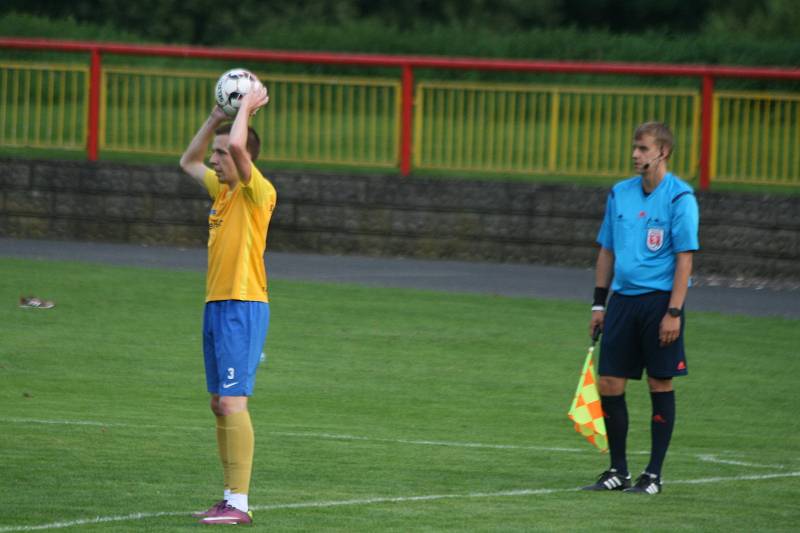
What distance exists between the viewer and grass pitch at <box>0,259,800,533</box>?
24.2ft

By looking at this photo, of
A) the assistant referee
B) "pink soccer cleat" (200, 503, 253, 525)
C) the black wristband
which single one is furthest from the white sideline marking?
the black wristband

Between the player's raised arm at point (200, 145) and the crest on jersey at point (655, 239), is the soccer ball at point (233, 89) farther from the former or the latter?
the crest on jersey at point (655, 239)

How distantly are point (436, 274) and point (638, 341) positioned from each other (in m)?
9.15

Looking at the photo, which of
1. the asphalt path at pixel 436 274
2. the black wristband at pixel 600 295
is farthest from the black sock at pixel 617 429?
the asphalt path at pixel 436 274

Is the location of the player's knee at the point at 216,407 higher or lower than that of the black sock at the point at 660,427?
higher

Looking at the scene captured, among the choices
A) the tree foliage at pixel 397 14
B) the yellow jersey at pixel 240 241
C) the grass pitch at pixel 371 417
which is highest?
the tree foliage at pixel 397 14

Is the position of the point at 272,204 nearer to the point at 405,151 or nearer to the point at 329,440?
the point at 329,440

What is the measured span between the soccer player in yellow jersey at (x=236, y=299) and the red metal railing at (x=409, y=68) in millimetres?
11053

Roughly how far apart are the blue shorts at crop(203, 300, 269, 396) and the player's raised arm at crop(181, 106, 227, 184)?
813 mm

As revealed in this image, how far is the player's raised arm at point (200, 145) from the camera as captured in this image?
24.7 ft

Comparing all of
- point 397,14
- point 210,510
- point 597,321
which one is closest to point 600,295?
point 597,321

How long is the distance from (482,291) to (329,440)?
22.9 ft

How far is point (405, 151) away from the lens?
18578mm

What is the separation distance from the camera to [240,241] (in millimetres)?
7145
